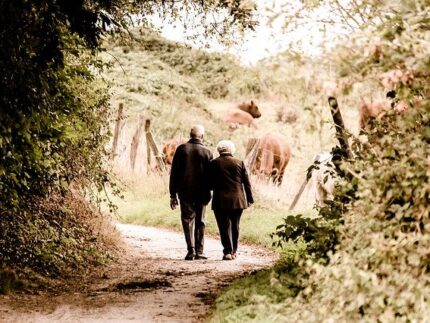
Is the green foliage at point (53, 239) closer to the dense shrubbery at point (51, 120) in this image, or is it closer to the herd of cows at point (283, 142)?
the dense shrubbery at point (51, 120)

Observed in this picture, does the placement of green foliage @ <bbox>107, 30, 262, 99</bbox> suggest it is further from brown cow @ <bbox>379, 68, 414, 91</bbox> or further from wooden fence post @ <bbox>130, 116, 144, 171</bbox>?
brown cow @ <bbox>379, 68, 414, 91</bbox>

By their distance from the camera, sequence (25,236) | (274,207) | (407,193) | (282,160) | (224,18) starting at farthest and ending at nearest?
(282,160)
(274,207)
(224,18)
(25,236)
(407,193)

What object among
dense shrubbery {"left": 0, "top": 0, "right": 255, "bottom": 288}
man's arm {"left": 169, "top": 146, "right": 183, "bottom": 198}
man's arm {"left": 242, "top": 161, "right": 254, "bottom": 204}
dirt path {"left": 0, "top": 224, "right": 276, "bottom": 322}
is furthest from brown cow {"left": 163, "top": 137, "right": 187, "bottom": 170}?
man's arm {"left": 242, "top": 161, "right": 254, "bottom": 204}

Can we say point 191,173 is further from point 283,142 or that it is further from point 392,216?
point 283,142

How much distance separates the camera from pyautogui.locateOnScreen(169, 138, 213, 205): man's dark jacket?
10.3m

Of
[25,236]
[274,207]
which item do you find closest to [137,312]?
[25,236]

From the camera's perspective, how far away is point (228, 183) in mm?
10211

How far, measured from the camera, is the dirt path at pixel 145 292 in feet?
21.1

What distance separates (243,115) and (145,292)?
79.1ft

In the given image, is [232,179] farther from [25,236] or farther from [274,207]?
[274,207]

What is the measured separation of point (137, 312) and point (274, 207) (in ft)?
32.1

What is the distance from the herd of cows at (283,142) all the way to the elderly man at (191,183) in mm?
1824

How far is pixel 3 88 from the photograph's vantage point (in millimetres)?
6215

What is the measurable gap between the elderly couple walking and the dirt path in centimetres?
46
